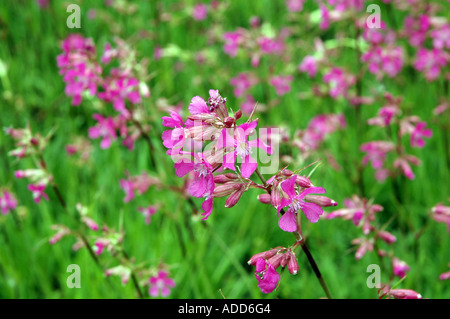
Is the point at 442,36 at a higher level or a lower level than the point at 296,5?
lower

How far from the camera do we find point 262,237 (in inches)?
115

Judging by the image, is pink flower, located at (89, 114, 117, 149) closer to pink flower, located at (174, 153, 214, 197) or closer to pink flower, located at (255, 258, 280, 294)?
pink flower, located at (174, 153, 214, 197)

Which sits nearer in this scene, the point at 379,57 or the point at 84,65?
the point at 84,65

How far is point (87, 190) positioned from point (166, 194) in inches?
26.3

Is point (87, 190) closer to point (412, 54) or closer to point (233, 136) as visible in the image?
point (233, 136)

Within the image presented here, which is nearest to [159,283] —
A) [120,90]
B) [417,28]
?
[120,90]

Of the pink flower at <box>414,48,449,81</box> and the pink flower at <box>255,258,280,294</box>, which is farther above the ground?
the pink flower at <box>414,48,449,81</box>

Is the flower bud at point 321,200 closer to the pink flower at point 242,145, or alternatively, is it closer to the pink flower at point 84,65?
the pink flower at point 242,145

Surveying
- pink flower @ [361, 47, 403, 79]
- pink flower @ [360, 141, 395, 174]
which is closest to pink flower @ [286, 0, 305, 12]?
pink flower @ [361, 47, 403, 79]

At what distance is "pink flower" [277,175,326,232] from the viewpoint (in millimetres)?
1073

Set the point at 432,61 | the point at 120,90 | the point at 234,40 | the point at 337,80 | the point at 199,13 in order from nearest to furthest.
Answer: the point at 120,90
the point at 432,61
the point at 337,80
the point at 234,40
the point at 199,13

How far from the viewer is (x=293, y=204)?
1.16m

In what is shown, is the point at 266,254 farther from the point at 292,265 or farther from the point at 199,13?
the point at 199,13

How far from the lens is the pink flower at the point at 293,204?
107 cm
